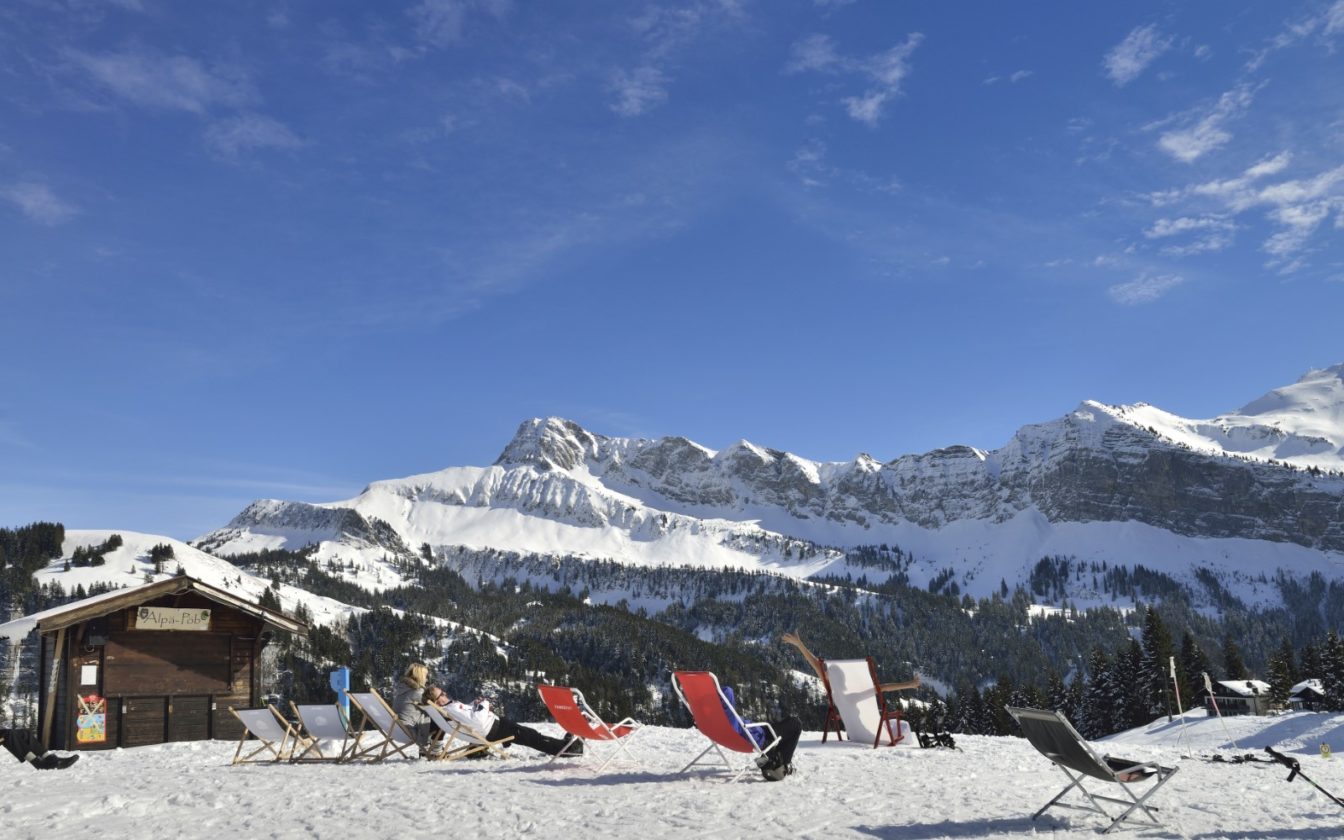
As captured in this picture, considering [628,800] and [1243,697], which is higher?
[628,800]

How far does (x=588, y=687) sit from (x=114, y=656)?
11312 centimetres

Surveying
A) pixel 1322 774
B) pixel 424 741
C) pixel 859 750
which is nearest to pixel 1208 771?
pixel 1322 774

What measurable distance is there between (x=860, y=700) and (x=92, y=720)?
13.2 m

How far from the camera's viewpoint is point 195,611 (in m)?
19.0

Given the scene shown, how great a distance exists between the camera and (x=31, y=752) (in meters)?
12.4

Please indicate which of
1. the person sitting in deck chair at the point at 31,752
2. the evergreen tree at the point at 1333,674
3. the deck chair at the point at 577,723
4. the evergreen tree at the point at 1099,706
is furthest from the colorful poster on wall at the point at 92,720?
the evergreen tree at the point at 1099,706

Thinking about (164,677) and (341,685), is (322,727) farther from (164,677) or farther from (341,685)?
(164,677)

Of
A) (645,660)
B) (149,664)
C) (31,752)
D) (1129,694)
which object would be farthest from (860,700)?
(645,660)

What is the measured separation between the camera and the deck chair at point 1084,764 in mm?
7246

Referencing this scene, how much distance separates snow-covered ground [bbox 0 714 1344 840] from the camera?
7363mm

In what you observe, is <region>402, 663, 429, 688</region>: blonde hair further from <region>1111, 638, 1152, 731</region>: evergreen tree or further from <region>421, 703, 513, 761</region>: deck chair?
<region>1111, 638, 1152, 731</region>: evergreen tree

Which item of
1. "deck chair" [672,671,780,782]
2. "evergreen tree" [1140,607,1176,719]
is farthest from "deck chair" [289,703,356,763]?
"evergreen tree" [1140,607,1176,719]

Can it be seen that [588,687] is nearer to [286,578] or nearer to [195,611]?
[286,578]

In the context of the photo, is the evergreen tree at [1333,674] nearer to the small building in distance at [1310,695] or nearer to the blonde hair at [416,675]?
the small building in distance at [1310,695]
